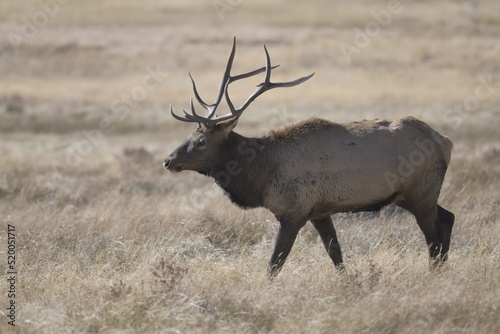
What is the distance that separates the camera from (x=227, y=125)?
8.84 meters

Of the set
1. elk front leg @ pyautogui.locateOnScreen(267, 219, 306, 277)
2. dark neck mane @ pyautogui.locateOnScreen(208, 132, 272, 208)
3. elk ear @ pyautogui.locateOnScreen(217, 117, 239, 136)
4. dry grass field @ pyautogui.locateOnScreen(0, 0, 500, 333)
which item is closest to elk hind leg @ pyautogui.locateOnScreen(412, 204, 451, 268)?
dry grass field @ pyautogui.locateOnScreen(0, 0, 500, 333)

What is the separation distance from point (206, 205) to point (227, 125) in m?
3.21

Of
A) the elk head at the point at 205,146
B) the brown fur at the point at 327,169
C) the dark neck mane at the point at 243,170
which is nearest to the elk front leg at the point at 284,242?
the brown fur at the point at 327,169

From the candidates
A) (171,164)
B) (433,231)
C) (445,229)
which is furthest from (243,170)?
(445,229)

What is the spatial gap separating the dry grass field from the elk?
1.75 ft

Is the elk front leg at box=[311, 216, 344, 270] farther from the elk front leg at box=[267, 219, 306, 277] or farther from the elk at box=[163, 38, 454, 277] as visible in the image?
the elk front leg at box=[267, 219, 306, 277]

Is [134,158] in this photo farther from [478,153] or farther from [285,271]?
[285,271]

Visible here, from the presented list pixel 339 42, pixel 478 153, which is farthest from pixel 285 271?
pixel 339 42

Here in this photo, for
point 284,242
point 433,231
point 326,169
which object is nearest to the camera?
point 284,242

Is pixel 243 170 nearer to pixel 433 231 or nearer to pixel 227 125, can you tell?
pixel 227 125

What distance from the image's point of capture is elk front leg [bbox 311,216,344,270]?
335 inches

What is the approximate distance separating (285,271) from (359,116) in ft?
65.5

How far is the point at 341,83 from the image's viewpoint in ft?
126

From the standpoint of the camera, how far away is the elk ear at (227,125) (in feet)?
28.9
